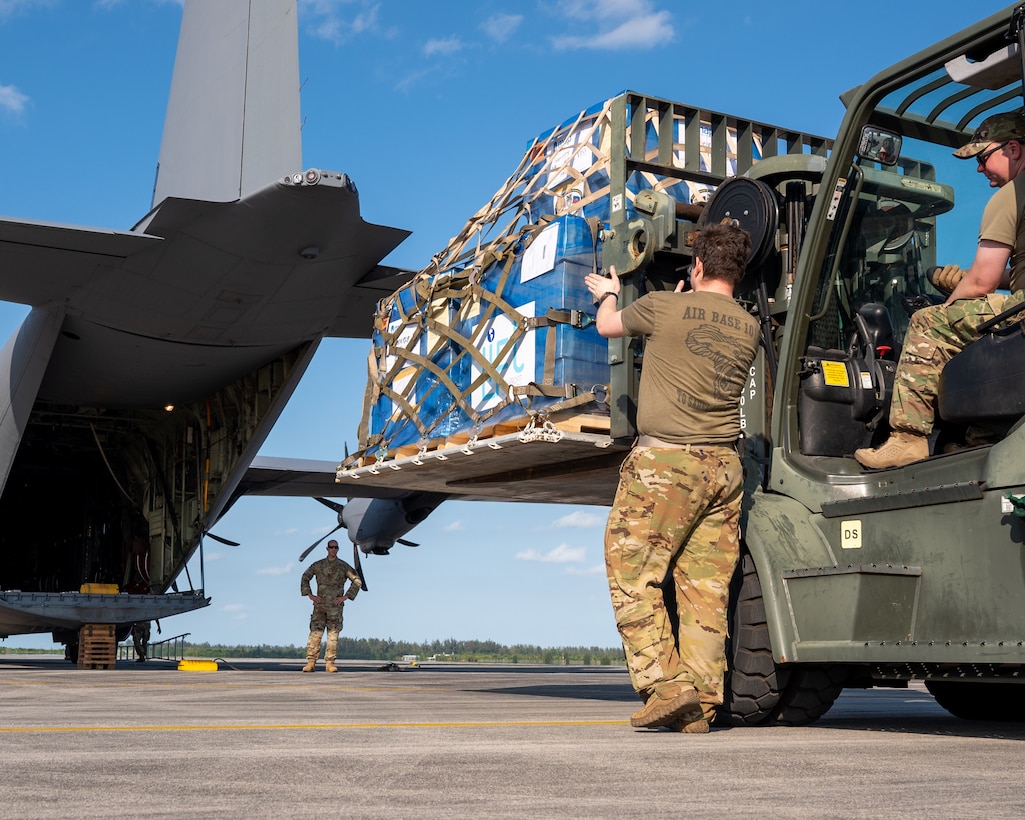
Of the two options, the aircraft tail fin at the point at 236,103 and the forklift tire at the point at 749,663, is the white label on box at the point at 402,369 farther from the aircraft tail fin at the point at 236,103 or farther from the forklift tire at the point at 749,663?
the aircraft tail fin at the point at 236,103

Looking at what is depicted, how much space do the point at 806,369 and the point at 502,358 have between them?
206 centimetres

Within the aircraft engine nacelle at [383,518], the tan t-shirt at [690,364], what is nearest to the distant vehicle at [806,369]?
the tan t-shirt at [690,364]

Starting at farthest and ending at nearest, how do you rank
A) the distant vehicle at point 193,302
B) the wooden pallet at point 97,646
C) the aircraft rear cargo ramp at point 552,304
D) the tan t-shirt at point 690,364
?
the wooden pallet at point 97,646 < the distant vehicle at point 193,302 < the aircraft rear cargo ramp at point 552,304 < the tan t-shirt at point 690,364

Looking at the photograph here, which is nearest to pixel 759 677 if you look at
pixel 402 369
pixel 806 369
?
pixel 806 369

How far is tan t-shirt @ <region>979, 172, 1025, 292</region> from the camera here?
453cm

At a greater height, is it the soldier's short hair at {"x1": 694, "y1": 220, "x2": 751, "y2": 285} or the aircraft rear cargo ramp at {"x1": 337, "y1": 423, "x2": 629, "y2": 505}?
the soldier's short hair at {"x1": 694, "y1": 220, "x2": 751, "y2": 285}

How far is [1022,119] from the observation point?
15.3 feet

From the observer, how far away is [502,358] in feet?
22.6

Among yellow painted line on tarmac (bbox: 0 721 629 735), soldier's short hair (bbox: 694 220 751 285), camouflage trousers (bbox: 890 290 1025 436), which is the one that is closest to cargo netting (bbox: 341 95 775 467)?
soldier's short hair (bbox: 694 220 751 285)

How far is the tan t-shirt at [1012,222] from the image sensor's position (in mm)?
4531

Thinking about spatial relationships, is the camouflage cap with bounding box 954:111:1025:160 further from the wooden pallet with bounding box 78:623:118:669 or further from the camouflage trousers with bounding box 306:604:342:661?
the wooden pallet with bounding box 78:623:118:669

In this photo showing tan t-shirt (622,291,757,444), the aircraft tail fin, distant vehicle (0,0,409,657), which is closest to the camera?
tan t-shirt (622,291,757,444)

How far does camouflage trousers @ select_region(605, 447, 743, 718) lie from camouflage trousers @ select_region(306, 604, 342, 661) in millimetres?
12332

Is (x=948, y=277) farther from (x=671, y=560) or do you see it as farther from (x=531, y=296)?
(x=531, y=296)
